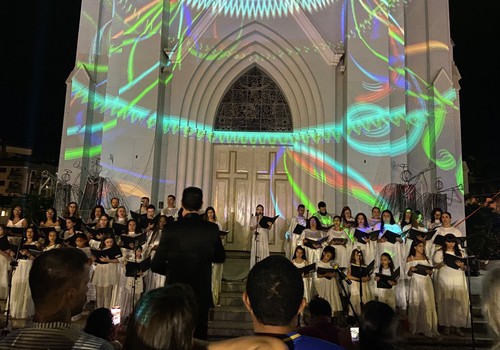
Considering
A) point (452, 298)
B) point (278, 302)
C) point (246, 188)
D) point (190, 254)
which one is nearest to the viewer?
point (278, 302)

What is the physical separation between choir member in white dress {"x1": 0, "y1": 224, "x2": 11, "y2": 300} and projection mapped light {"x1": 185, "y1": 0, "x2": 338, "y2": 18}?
7.48 m

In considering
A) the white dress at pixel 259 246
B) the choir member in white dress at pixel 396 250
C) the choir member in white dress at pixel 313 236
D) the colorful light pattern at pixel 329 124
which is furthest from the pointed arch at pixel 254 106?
the choir member in white dress at pixel 396 250

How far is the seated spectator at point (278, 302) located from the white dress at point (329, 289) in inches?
248

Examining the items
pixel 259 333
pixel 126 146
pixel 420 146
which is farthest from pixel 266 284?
pixel 420 146

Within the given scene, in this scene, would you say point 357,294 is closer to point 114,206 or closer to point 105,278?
point 105,278

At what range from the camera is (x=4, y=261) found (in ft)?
25.7

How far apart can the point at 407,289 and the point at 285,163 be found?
4.74m

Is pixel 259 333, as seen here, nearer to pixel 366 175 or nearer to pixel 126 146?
pixel 366 175

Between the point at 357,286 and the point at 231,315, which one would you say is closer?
the point at 231,315

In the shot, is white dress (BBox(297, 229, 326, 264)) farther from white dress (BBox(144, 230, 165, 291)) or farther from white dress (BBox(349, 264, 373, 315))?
white dress (BBox(144, 230, 165, 291))

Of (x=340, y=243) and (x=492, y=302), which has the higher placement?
(x=340, y=243)

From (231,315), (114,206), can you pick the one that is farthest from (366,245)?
(114,206)

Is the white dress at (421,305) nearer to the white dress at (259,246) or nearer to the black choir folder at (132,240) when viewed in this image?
the white dress at (259,246)

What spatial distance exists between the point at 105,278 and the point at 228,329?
2531mm
